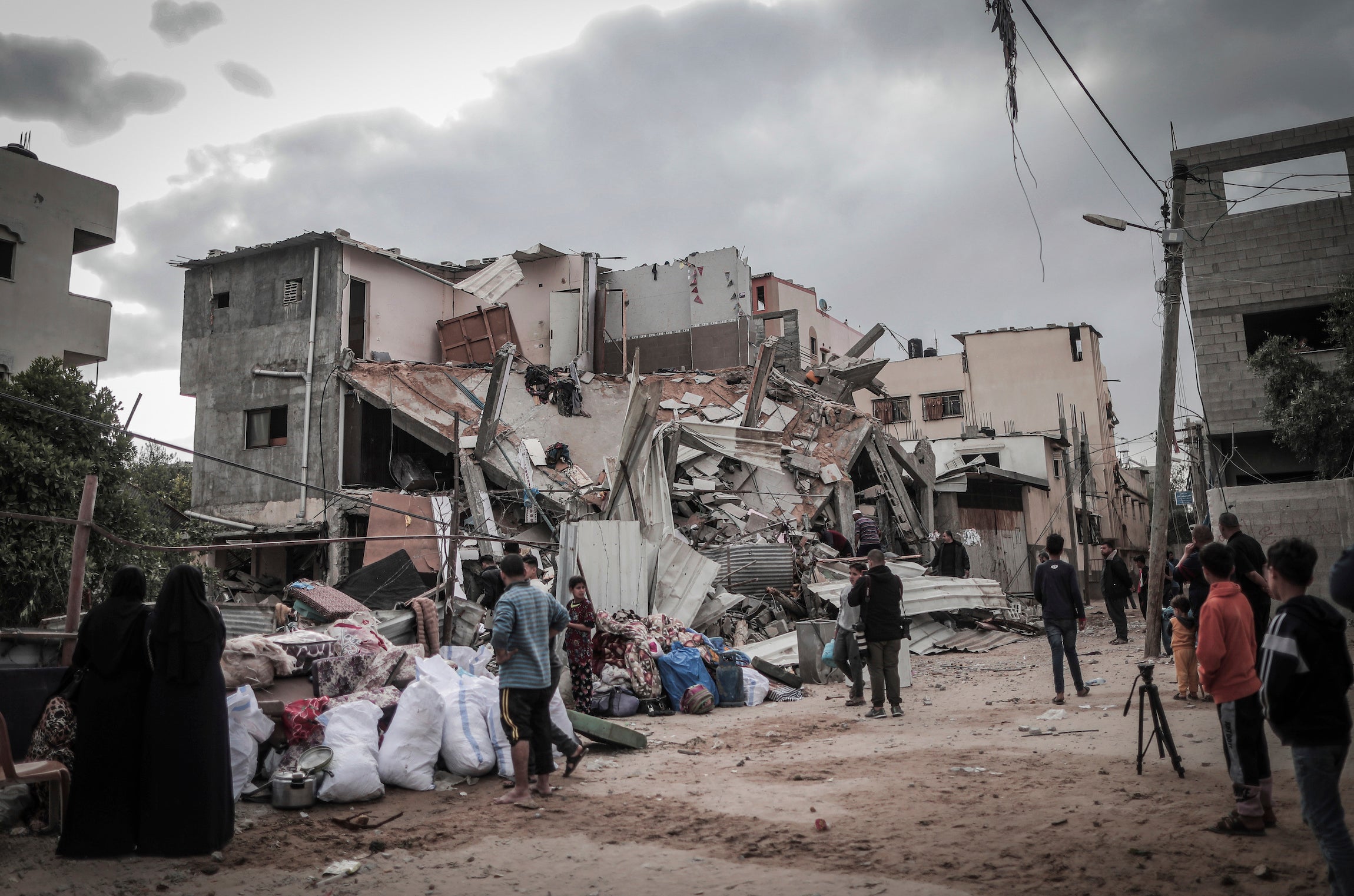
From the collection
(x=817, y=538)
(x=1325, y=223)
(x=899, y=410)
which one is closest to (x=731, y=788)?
(x=817, y=538)

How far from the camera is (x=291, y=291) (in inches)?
847

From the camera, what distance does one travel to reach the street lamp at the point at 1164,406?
1127cm

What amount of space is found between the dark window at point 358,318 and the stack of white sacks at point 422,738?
1616 cm

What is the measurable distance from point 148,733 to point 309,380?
17.2 m

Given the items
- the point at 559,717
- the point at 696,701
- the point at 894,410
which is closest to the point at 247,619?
the point at 559,717

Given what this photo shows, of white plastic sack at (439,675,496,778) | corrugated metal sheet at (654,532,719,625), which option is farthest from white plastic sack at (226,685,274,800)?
corrugated metal sheet at (654,532,719,625)

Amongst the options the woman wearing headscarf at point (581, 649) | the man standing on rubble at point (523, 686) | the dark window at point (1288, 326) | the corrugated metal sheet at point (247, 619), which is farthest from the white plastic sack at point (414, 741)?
the dark window at point (1288, 326)

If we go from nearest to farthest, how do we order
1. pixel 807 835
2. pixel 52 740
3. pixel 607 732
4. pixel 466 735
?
pixel 807 835, pixel 52 740, pixel 466 735, pixel 607 732

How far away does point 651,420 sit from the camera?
1527cm

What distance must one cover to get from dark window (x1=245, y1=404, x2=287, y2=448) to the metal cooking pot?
16.6m

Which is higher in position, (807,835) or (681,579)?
(681,579)

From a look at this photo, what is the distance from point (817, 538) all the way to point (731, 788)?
1209 centimetres

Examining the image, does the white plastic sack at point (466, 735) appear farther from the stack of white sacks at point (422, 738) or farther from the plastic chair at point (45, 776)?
the plastic chair at point (45, 776)

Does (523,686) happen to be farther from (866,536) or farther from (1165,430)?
(866,536)
